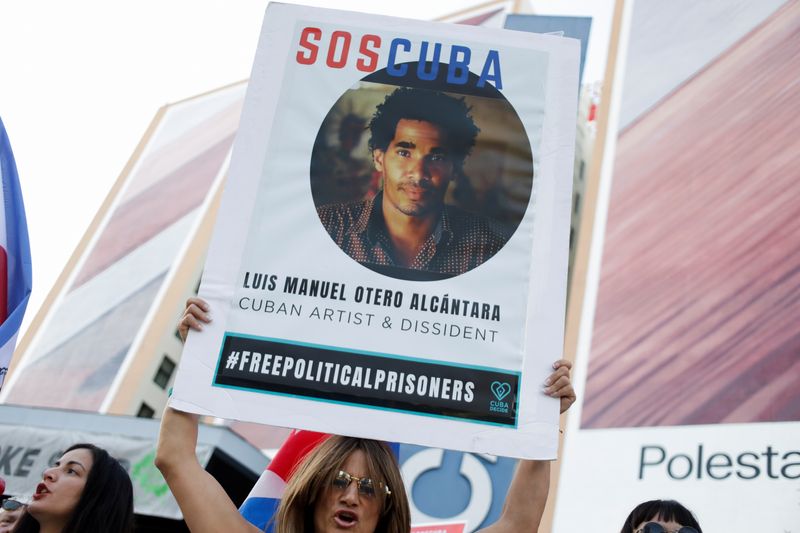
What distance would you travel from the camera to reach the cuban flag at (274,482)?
10.8 feet

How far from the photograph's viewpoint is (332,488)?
2637 mm

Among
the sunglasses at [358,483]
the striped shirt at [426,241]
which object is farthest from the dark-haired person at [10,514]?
the striped shirt at [426,241]

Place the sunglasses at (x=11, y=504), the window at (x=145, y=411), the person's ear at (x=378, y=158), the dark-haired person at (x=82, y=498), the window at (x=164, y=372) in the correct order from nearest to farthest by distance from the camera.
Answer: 1. the person's ear at (x=378, y=158)
2. the dark-haired person at (x=82, y=498)
3. the sunglasses at (x=11, y=504)
4. the window at (x=145, y=411)
5. the window at (x=164, y=372)

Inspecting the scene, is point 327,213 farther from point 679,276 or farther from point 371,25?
point 679,276

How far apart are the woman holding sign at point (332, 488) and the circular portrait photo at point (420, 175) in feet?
1.65

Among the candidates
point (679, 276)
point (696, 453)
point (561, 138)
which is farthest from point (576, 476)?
point (561, 138)

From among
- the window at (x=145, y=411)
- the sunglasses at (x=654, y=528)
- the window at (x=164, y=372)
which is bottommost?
the sunglasses at (x=654, y=528)

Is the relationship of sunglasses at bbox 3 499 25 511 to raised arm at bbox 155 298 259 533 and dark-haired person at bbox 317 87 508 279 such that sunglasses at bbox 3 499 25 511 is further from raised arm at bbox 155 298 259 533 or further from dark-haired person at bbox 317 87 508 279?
dark-haired person at bbox 317 87 508 279

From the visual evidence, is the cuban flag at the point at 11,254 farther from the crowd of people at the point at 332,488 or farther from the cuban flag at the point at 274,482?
the crowd of people at the point at 332,488

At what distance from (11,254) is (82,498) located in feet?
3.92

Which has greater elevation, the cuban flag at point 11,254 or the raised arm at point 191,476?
the cuban flag at point 11,254

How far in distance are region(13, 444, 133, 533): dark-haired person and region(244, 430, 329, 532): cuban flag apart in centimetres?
50

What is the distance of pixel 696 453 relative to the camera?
11.6 meters

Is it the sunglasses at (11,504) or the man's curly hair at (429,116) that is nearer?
the man's curly hair at (429,116)
